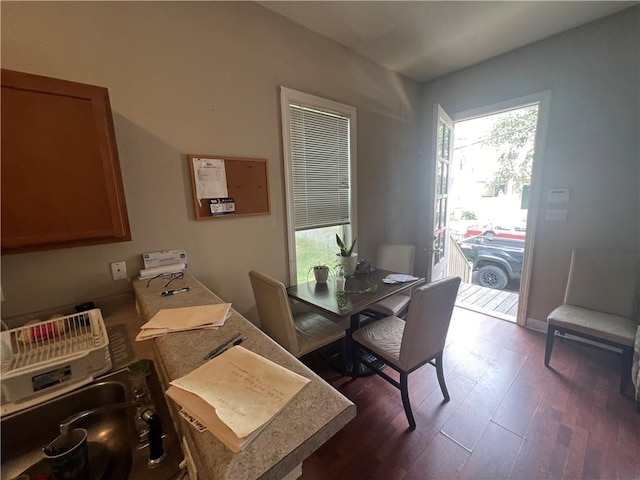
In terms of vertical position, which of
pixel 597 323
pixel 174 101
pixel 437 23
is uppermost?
pixel 437 23

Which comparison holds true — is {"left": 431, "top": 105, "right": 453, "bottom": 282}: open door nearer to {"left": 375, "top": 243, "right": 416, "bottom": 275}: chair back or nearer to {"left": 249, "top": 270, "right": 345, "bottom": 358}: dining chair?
{"left": 375, "top": 243, "right": 416, "bottom": 275}: chair back

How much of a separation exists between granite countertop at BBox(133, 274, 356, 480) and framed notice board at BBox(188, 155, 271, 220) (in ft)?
3.47

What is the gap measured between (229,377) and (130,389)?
49cm

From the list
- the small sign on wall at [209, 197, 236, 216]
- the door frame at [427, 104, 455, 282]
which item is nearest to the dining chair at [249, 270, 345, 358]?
the small sign on wall at [209, 197, 236, 216]

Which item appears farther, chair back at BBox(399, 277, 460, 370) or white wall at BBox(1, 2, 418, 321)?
chair back at BBox(399, 277, 460, 370)

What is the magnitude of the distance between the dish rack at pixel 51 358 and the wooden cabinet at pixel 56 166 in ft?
1.15

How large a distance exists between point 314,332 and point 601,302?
7.83ft

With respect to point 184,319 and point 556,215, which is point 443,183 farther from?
point 184,319

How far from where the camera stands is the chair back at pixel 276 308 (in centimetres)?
154

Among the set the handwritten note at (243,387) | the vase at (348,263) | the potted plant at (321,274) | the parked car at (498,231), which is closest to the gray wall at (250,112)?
the potted plant at (321,274)

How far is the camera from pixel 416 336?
1.47 meters

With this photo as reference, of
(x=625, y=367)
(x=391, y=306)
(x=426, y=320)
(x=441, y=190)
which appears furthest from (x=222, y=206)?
(x=625, y=367)

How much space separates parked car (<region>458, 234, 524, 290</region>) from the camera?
3717 mm

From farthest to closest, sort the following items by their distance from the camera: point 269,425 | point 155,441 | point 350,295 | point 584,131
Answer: point 584,131
point 350,295
point 155,441
point 269,425
